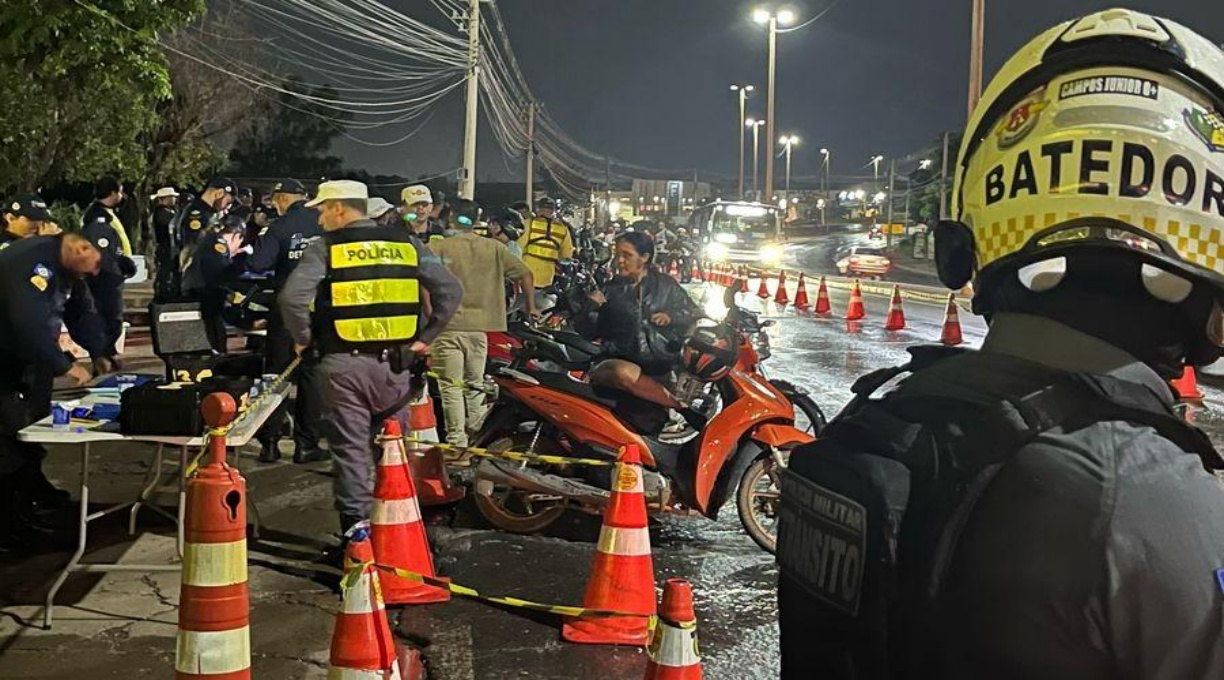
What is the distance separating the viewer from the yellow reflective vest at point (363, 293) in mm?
5480

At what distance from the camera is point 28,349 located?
5777 mm

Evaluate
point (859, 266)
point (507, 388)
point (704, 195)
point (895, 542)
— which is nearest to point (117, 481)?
point (507, 388)

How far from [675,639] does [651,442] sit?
3.67 m

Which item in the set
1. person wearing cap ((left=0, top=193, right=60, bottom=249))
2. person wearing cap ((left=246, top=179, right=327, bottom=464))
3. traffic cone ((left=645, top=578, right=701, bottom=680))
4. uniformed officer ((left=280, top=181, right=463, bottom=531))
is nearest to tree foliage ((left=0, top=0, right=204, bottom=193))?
person wearing cap ((left=246, top=179, right=327, bottom=464))

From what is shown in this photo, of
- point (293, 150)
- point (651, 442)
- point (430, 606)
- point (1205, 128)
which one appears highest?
point (293, 150)

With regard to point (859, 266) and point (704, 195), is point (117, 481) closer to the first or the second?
point (859, 266)

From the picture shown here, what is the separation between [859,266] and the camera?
40.2 meters

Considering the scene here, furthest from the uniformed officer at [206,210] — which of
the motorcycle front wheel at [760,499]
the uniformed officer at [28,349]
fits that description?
the motorcycle front wheel at [760,499]

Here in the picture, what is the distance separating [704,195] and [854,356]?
86.4 meters

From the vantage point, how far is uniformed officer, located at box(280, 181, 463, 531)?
548 centimetres

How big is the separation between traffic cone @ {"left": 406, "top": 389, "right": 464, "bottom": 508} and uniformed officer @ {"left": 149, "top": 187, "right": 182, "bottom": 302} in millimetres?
4833

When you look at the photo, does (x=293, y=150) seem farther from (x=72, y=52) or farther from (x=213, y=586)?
(x=213, y=586)

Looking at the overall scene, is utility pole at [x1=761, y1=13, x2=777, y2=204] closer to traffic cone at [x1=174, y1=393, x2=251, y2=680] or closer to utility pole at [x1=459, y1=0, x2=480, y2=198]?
utility pole at [x1=459, y1=0, x2=480, y2=198]

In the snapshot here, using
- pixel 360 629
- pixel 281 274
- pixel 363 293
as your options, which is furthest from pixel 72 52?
pixel 360 629
